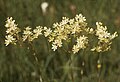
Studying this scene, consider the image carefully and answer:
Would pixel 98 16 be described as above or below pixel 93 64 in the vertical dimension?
above

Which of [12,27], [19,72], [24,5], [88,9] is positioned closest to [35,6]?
[24,5]

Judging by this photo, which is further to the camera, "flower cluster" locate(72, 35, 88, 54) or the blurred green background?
the blurred green background

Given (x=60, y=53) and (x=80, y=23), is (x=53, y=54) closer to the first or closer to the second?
(x=60, y=53)

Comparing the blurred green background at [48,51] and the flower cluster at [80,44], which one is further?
the blurred green background at [48,51]

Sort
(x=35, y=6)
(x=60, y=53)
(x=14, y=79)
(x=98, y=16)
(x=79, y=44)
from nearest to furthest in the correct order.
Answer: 1. (x=79, y=44)
2. (x=14, y=79)
3. (x=60, y=53)
4. (x=98, y=16)
5. (x=35, y=6)

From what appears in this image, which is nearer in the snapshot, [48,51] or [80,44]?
[80,44]

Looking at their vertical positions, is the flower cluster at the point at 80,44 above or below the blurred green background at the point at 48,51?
below

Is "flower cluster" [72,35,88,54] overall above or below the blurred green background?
below

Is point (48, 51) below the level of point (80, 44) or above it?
above
